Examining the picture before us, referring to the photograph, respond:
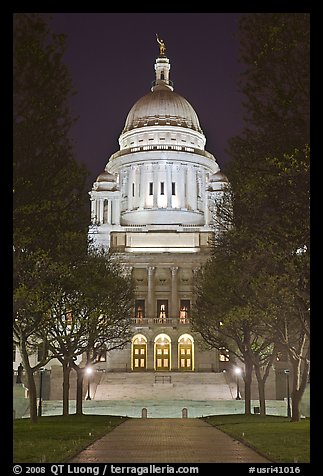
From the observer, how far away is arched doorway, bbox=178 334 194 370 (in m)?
107

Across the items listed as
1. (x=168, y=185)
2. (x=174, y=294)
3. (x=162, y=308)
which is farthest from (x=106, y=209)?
(x=174, y=294)

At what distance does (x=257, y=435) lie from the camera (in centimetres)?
3244

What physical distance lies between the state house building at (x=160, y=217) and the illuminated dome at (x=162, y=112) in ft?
0.63

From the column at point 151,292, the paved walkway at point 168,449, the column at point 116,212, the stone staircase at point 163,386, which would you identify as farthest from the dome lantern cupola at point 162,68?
the paved walkway at point 168,449

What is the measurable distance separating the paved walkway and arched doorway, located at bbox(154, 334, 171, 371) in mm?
70652

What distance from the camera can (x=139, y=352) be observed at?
10712cm

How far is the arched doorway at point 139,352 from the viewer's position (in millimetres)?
106438

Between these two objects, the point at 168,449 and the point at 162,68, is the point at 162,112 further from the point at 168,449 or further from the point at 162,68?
the point at 168,449

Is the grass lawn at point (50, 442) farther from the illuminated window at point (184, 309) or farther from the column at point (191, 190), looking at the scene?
the column at point (191, 190)

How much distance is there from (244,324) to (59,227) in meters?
23.7

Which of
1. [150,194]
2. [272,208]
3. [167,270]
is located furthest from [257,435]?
[150,194]

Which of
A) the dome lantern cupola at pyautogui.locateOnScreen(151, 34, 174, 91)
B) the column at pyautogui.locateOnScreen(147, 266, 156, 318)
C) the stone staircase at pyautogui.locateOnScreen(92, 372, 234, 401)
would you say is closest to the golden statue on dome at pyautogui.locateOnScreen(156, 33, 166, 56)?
the dome lantern cupola at pyautogui.locateOnScreen(151, 34, 174, 91)

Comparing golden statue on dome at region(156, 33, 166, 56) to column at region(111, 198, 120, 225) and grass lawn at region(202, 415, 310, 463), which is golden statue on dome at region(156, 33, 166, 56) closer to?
column at region(111, 198, 120, 225)
